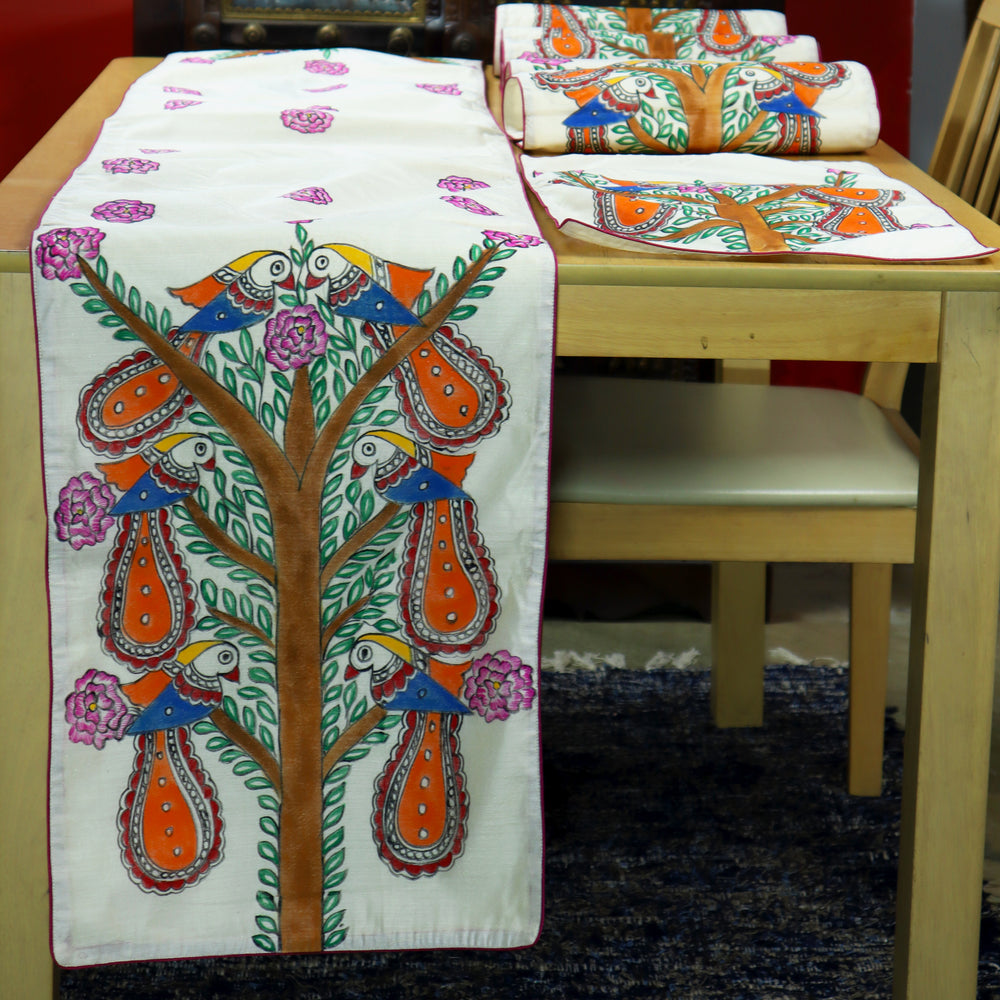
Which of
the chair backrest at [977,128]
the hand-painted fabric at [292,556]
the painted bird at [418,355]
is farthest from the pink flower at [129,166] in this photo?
the chair backrest at [977,128]

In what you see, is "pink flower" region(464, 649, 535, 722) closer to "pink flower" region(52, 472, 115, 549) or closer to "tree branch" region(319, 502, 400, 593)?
"tree branch" region(319, 502, 400, 593)

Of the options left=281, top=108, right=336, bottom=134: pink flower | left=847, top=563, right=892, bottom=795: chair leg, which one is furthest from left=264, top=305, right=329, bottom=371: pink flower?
left=847, top=563, right=892, bottom=795: chair leg

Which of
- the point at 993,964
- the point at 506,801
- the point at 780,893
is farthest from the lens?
the point at 780,893

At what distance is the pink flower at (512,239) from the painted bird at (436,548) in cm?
17

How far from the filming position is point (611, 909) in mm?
1418

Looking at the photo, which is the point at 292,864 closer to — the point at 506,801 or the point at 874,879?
the point at 506,801

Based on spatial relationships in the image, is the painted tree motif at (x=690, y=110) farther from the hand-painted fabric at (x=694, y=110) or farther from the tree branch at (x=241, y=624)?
the tree branch at (x=241, y=624)

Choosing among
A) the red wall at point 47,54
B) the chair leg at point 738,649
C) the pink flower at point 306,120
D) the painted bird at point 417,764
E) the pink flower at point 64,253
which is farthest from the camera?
the red wall at point 47,54

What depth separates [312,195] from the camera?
1088 mm

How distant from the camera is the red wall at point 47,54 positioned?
206 centimetres

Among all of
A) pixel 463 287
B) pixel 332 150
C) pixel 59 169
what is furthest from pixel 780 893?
pixel 59 169

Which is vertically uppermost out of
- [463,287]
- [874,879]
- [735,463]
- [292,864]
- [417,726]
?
[463,287]

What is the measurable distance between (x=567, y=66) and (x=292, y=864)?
2.92 ft

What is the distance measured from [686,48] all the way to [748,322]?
764 mm
